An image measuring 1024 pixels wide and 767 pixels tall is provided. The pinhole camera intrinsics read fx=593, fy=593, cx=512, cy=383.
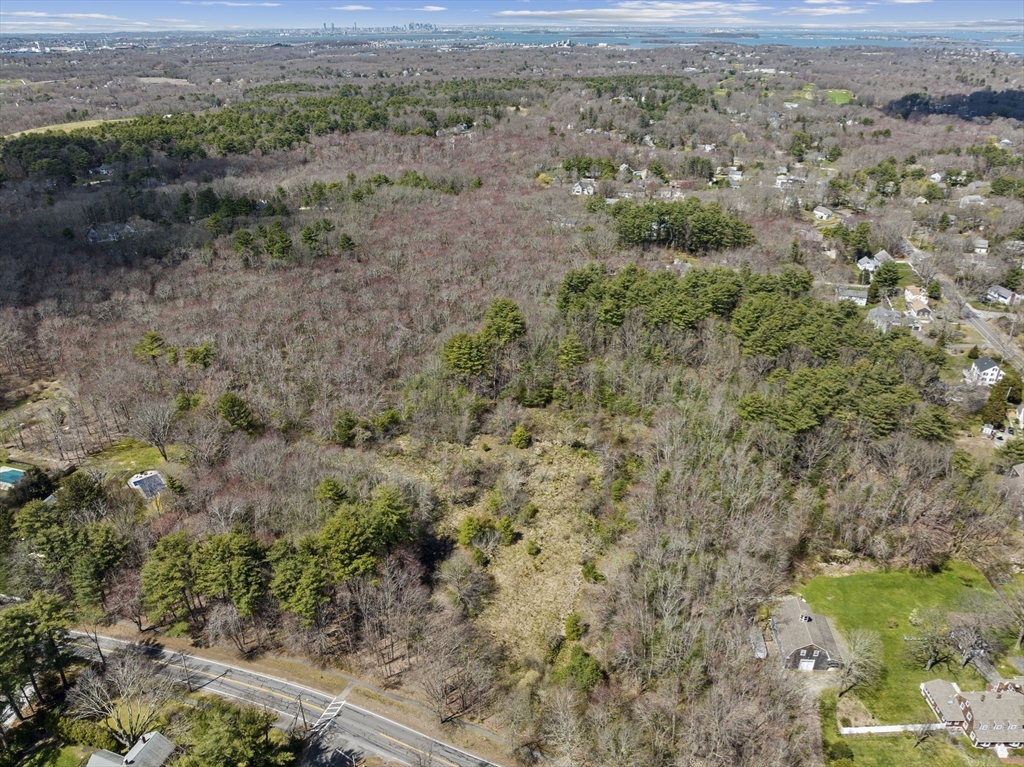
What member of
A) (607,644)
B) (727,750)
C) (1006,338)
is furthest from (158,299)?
(1006,338)

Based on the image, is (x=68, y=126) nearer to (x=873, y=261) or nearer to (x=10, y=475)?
(x=10, y=475)

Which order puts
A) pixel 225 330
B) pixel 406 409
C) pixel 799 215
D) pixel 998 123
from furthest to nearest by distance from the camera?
1. pixel 998 123
2. pixel 799 215
3. pixel 225 330
4. pixel 406 409

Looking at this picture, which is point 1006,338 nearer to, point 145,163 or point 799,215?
point 799,215

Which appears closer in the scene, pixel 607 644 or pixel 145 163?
pixel 607 644

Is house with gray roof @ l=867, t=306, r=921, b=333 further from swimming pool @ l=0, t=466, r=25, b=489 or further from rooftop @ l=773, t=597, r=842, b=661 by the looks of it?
swimming pool @ l=0, t=466, r=25, b=489

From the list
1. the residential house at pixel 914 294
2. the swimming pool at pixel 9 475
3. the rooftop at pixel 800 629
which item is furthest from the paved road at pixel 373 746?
the residential house at pixel 914 294

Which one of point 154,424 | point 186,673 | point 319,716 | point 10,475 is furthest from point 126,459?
point 319,716
